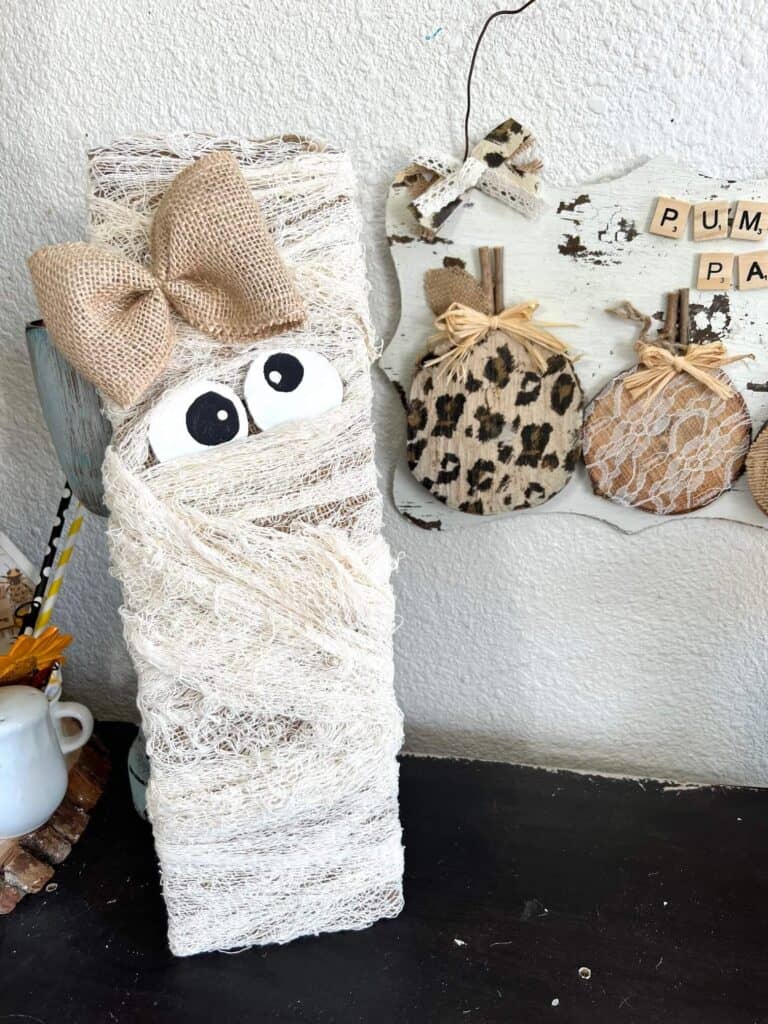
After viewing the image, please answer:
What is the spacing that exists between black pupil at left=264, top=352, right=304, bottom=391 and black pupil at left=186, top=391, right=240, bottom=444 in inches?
1.4

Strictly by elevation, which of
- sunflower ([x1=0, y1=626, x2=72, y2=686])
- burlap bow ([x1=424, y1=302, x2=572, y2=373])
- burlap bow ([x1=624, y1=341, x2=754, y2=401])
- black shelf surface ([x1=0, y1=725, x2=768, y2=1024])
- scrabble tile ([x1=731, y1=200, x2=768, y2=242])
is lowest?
black shelf surface ([x1=0, y1=725, x2=768, y2=1024])

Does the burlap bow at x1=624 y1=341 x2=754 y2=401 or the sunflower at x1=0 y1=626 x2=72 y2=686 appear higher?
the burlap bow at x1=624 y1=341 x2=754 y2=401

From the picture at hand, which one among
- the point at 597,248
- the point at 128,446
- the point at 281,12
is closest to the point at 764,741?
the point at 597,248

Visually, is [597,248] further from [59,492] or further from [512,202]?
[59,492]

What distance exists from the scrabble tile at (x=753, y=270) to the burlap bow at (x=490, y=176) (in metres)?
0.18

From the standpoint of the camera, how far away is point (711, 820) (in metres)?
0.83

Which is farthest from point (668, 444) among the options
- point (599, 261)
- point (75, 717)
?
point (75, 717)

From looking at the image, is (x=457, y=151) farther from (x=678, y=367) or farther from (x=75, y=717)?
(x=75, y=717)

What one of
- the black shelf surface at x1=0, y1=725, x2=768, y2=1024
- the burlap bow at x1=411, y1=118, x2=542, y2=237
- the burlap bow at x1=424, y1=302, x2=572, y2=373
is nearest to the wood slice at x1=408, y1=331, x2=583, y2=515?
the burlap bow at x1=424, y1=302, x2=572, y2=373

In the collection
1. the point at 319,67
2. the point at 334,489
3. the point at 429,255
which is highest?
the point at 319,67

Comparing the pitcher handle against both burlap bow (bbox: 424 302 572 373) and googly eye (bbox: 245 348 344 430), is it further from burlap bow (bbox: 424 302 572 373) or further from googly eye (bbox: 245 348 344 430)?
burlap bow (bbox: 424 302 572 373)

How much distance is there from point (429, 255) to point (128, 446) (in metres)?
0.33

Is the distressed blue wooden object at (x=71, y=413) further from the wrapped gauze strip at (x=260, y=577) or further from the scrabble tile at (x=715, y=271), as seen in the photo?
the scrabble tile at (x=715, y=271)

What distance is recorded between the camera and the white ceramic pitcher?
713 millimetres
